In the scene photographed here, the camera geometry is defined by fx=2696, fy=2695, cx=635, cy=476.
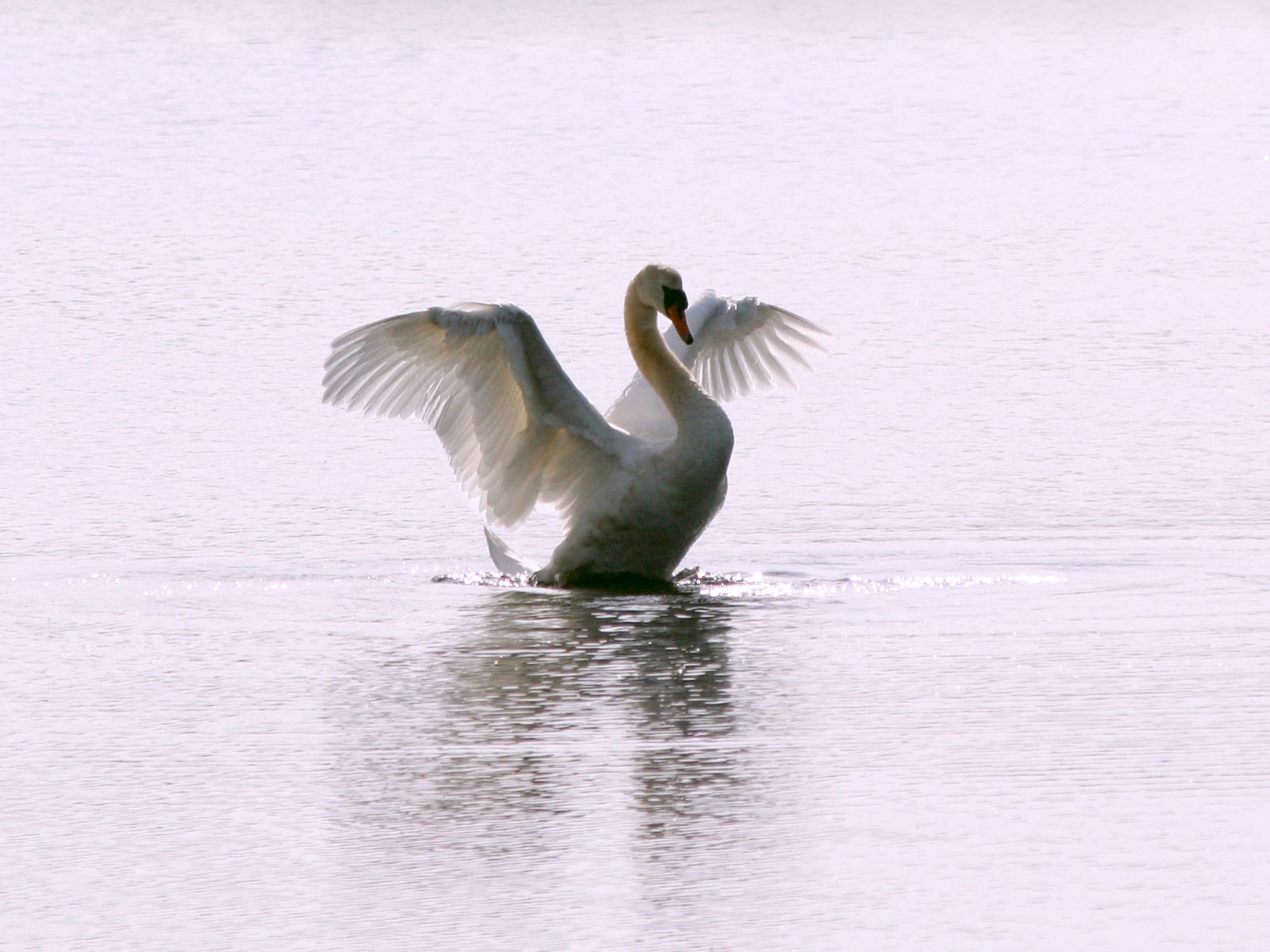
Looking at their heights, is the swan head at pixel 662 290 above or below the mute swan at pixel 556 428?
above

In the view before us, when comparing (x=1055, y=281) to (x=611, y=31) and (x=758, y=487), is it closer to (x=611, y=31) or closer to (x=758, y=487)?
(x=758, y=487)

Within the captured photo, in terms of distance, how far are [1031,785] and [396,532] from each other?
3901 millimetres

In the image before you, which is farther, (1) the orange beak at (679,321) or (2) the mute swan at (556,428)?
(1) the orange beak at (679,321)

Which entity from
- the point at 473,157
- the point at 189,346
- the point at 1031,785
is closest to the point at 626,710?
the point at 1031,785

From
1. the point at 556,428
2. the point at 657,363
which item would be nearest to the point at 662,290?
the point at 657,363

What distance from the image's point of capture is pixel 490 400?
9.37 metres

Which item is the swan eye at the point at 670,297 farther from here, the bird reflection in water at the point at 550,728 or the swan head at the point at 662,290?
the bird reflection in water at the point at 550,728

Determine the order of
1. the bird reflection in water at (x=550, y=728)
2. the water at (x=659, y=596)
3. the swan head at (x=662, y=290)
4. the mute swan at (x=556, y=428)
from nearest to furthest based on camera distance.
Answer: the water at (x=659, y=596)
the bird reflection in water at (x=550, y=728)
the mute swan at (x=556, y=428)
the swan head at (x=662, y=290)

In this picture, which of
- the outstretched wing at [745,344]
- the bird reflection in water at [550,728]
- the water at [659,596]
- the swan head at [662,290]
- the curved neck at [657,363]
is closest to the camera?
the water at [659,596]

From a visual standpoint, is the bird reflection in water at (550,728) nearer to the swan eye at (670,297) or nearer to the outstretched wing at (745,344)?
the swan eye at (670,297)

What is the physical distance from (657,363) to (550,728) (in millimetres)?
2844

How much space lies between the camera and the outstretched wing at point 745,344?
10.6 m

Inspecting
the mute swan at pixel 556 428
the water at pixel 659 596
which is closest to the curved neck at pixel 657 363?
the mute swan at pixel 556 428

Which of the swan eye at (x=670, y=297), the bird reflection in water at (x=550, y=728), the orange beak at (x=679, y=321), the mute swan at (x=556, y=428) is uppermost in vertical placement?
the swan eye at (x=670, y=297)
